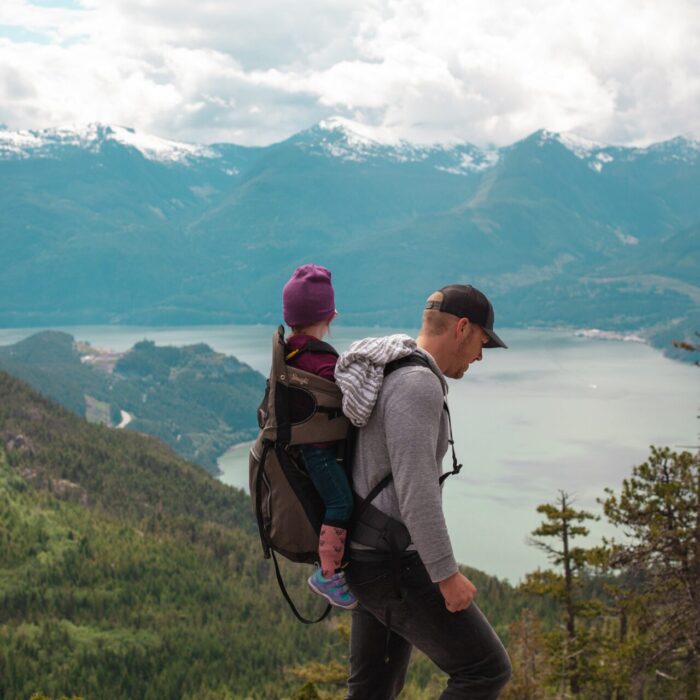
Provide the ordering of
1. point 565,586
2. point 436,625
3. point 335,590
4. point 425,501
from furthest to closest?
point 565,586, point 335,590, point 436,625, point 425,501

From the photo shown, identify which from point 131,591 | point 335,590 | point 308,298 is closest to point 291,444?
point 308,298

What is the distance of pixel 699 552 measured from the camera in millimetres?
13719

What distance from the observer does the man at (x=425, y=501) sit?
411 centimetres

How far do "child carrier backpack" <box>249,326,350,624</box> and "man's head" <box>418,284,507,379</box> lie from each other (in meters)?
0.55

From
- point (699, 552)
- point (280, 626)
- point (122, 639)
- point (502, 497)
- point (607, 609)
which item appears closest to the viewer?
point (699, 552)

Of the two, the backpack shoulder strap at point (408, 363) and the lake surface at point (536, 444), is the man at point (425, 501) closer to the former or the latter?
the backpack shoulder strap at point (408, 363)

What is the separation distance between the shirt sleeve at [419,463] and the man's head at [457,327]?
45 cm

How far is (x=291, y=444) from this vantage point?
4254 mm

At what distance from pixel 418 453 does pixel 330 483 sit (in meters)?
0.46

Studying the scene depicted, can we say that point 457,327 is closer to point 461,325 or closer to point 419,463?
point 461,325

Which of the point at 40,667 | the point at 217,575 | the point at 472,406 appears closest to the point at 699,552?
the point at 40,667

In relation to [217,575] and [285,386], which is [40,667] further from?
[285,386]

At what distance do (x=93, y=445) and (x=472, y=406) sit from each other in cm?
7668

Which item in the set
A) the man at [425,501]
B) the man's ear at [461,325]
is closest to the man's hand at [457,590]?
the man at [425,501]
